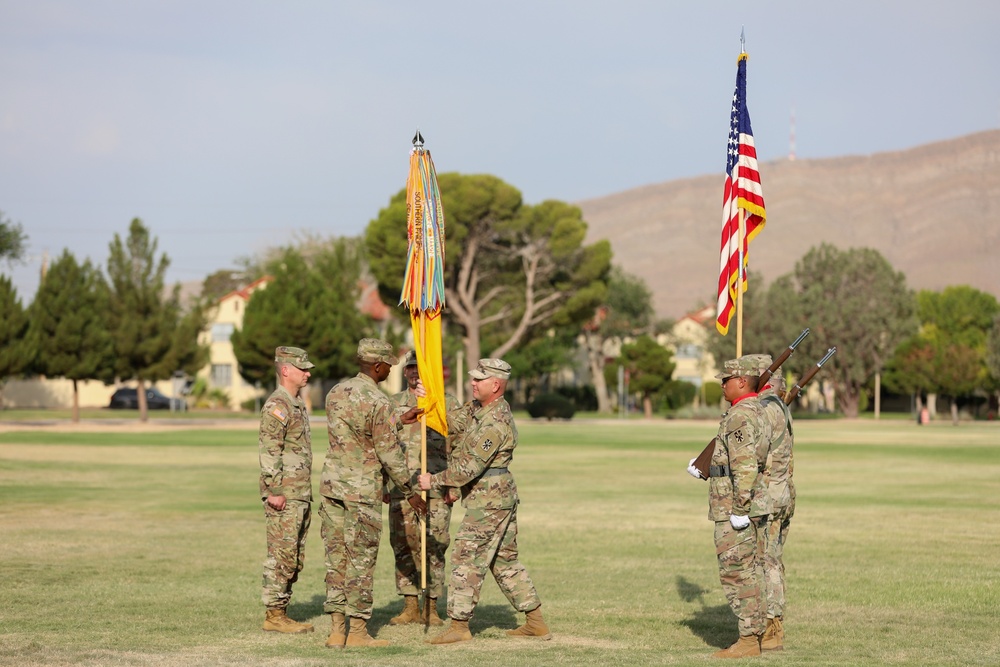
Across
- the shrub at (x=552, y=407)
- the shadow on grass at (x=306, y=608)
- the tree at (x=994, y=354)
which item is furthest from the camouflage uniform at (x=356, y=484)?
the tree at (x=994, y=354)

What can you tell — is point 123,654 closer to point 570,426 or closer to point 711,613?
point 711,613

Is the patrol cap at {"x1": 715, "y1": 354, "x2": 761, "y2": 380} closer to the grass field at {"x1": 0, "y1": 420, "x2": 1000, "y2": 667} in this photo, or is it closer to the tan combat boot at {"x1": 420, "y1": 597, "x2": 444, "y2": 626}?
the grass field at {"x1": 0, "y1": 420, "x2": 1000, "y2": 667}

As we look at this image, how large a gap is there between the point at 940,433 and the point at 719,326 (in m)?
52.2

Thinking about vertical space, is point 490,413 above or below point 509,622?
above

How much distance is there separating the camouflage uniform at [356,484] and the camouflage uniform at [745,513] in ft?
8.45

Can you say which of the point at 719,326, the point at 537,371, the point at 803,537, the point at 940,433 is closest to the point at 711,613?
the point at 719,326

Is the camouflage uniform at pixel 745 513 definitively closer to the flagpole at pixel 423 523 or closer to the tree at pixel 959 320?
the flagpole at pixel 423 523

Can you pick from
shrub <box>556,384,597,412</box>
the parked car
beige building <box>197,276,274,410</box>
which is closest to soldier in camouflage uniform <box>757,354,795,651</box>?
the parked car

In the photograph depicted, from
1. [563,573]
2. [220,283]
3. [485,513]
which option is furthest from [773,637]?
[220,283]

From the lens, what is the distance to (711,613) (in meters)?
13.3

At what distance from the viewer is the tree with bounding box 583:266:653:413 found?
105 m

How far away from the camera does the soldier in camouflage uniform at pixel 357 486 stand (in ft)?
36.5

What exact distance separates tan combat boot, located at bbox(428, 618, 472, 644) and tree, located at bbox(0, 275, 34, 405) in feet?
165

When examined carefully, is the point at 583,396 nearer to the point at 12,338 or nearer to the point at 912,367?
the point at 912,367
